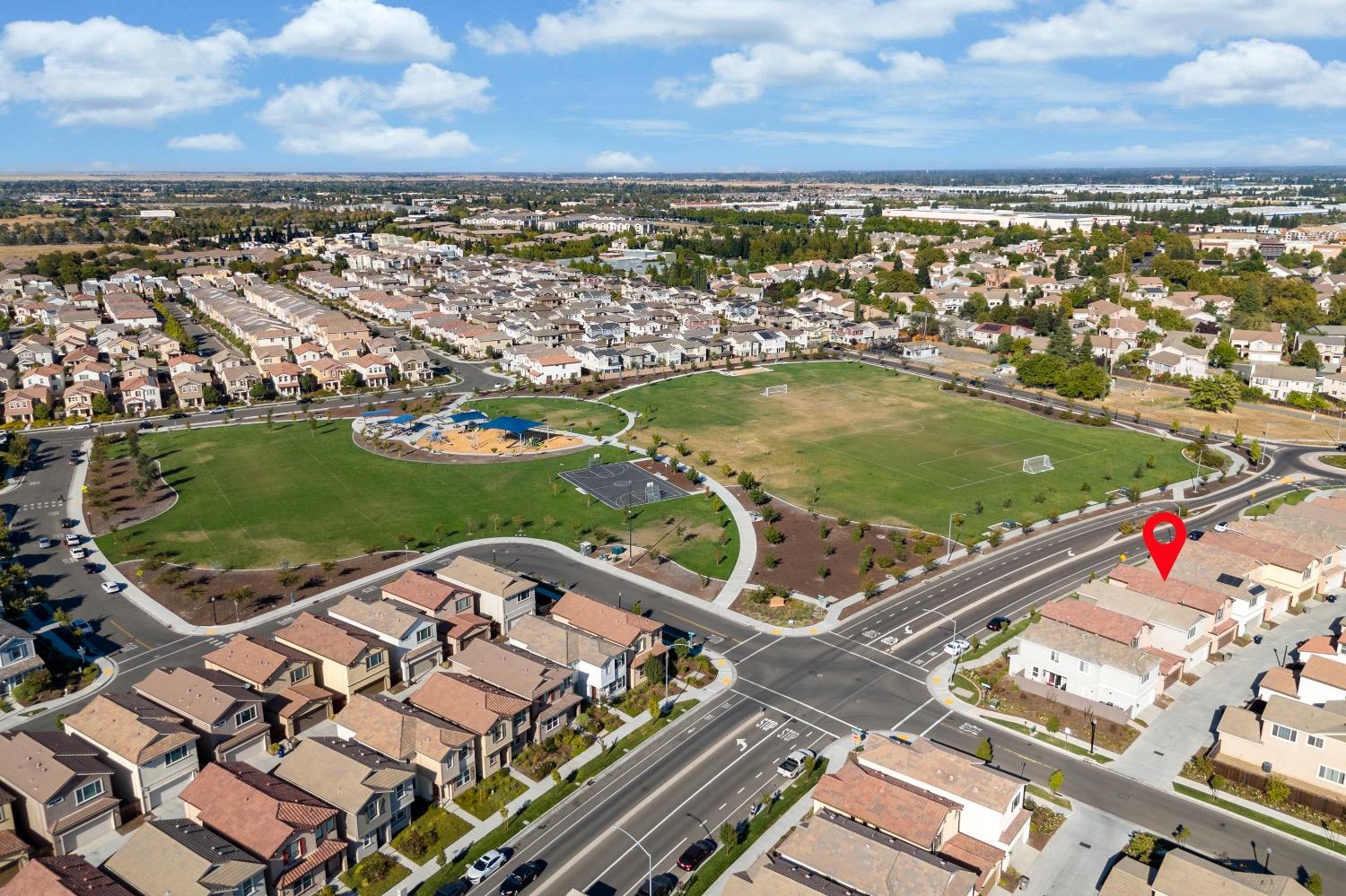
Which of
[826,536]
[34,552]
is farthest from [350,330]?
[826,536]

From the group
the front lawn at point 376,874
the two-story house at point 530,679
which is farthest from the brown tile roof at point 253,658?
the front lawn at point 376,874

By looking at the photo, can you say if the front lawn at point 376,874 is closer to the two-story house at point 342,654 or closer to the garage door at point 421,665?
the two-story house at point 342,654

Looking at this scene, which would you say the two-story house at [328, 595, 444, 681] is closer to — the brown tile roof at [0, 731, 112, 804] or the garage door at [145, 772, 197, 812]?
the garage door at [145, 772, 197, 812]

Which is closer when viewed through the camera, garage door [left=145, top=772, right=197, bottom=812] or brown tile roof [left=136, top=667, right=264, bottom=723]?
garage door [left=145, top=772, right=197, bottom=812]

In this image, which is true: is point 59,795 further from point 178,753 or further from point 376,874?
point 376,874

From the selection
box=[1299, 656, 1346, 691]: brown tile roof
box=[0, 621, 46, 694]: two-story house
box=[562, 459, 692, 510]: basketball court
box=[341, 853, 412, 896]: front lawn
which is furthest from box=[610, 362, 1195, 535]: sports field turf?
box=[0, 621, 46, 694]: two-story house

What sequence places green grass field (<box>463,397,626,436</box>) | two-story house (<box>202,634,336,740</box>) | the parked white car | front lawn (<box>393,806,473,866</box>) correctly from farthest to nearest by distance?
green grass field (<box>463,397,626,436</box>) → the parked white car → two-story house (<box>202,634,336,740</box>) → front lawn (<box>393,806,473,866</box>)

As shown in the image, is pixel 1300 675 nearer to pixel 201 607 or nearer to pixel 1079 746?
pixel 1079 746
